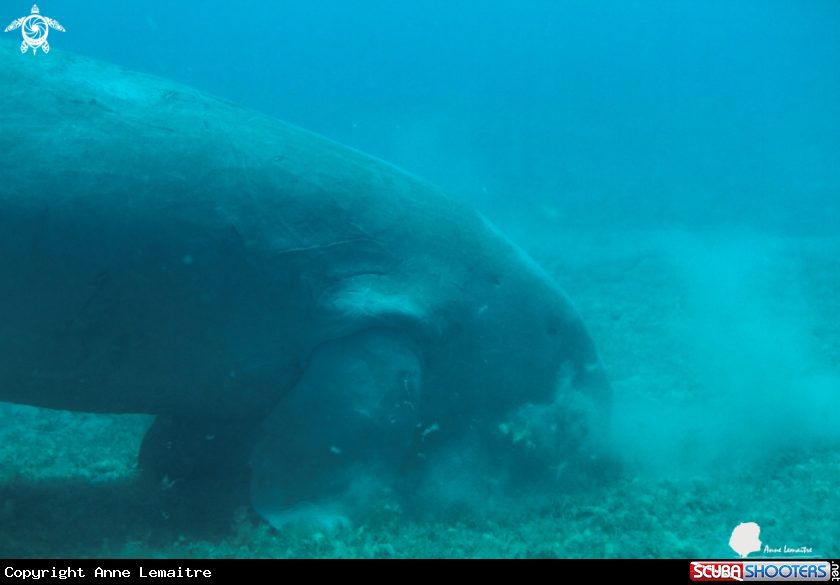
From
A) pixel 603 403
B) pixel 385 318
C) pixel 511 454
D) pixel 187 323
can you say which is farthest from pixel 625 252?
pixel 187 323

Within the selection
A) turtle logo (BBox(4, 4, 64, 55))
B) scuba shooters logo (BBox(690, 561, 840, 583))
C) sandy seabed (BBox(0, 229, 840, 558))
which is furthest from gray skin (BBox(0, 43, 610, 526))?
scuba shooters logo (BBox(690, 561, 840, 583))

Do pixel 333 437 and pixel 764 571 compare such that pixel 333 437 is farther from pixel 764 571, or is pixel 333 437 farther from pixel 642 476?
pixel 642 476

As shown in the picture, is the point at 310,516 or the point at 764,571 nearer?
the point at 764,571

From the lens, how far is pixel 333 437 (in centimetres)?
268

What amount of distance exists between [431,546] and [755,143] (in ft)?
147

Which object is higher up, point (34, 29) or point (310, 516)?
point (34, 29)

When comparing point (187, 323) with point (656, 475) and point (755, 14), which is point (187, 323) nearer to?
point (656, 475)

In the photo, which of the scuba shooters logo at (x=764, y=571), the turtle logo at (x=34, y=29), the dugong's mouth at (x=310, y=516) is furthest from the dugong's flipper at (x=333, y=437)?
the turtle logo at (x=34, y=29)

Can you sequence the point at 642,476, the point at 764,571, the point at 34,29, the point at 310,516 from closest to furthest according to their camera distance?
the point at 764,571 → the point at 310,516 → the point at 34,29 → the point at 642,476

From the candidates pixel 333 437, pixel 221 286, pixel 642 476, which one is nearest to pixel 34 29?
pixel 221 286

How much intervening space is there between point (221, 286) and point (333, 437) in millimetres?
1066

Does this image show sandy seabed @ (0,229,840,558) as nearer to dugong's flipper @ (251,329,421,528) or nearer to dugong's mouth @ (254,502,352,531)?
dugong's mouth @ (254,502,352,531)

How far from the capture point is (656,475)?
375 centimetres

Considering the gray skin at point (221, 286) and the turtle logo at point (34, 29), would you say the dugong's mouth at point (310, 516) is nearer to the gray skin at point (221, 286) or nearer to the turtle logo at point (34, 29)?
the gray skin at point (221, 286)
